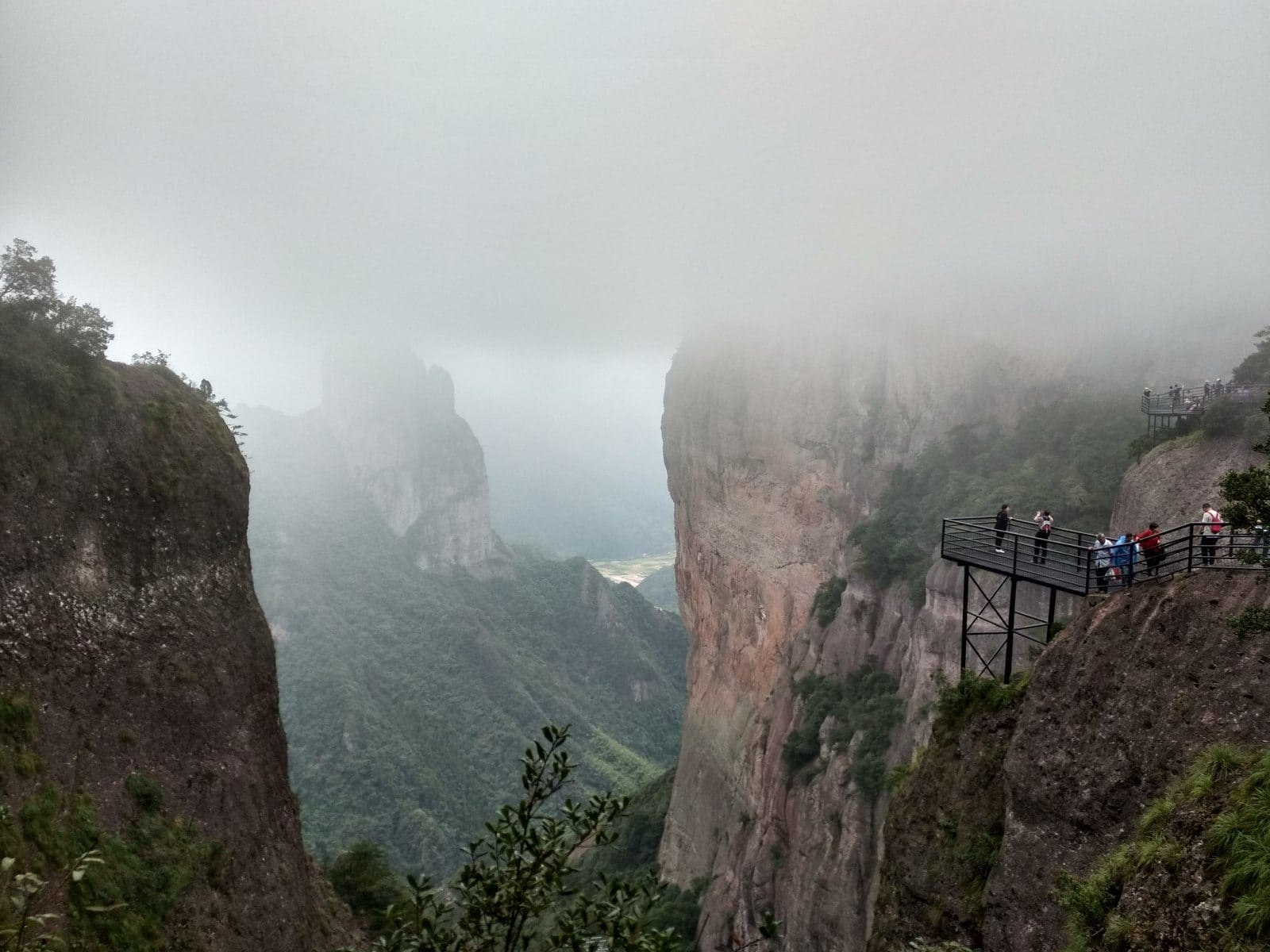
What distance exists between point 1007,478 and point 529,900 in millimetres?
28097

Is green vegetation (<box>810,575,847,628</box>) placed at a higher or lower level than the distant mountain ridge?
higher

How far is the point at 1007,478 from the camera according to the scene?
27891 mm

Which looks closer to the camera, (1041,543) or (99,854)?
(1041,543)

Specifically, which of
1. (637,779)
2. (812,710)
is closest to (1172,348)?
(812,710)

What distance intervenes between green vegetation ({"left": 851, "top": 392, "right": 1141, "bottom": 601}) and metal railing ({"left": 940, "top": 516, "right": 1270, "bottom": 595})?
38.0ft

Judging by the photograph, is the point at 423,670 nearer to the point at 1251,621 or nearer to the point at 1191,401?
the point at 1191,401

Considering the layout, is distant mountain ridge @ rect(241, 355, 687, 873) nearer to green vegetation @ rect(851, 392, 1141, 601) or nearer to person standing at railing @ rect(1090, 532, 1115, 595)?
green vegetation @ rect(851, 392, 1141, 601)

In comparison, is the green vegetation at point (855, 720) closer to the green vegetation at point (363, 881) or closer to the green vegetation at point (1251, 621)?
the green vegetation at point (363, 881)

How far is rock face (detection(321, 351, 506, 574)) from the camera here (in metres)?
138

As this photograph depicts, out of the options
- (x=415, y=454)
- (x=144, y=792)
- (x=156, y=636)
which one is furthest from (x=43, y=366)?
(x=415, y=454)

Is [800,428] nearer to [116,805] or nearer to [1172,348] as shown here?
[1172,348]

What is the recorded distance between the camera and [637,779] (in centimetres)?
7856

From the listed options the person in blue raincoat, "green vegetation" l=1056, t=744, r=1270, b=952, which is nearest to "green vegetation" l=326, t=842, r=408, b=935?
"green vegetation" l=1056, t=744, r=1270, b=952

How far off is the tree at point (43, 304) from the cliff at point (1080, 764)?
2075 centimetres
